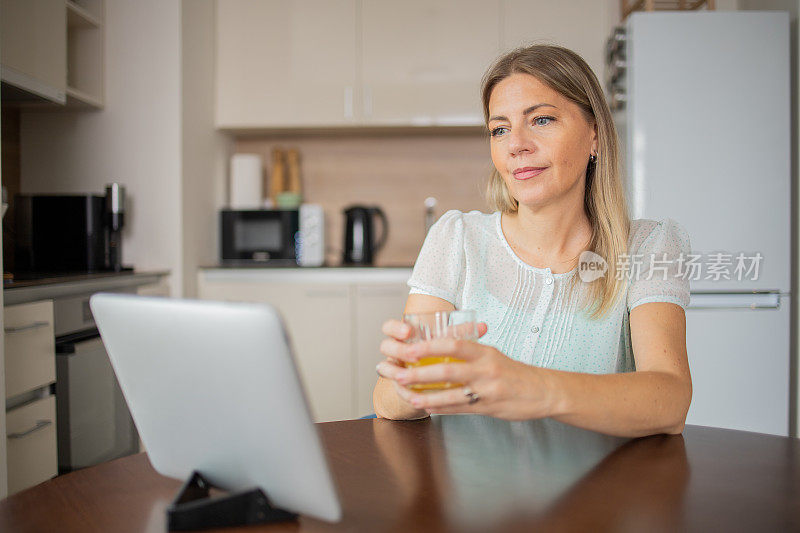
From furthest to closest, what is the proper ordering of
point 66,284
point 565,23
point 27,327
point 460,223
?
1. point 565,23
2. point 66,284
3. point 27,327
4. point 460,223

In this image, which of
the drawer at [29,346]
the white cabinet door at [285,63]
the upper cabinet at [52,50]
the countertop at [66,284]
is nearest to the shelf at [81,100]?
the upper cabinet at [52,50]

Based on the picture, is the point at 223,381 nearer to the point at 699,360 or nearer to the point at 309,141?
the point at 699,360

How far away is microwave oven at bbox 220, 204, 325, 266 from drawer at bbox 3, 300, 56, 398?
124 centimetres

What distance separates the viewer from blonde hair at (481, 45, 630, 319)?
1.31m

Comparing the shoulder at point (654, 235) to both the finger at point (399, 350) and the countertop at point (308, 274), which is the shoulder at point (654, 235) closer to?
the finger at point (399, 350)

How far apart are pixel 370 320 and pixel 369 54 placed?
129 cm

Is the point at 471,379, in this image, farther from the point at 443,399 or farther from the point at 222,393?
the point at 222,393

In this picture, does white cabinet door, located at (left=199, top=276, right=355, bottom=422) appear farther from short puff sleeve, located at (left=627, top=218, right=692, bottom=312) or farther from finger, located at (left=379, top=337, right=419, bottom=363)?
finger, located at (left=379, top=337, right=419, bottom=363)

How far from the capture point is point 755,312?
2.82 metres

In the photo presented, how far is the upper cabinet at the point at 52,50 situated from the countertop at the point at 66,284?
0.62 metres

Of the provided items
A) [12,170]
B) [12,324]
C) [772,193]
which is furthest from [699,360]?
[12,170]

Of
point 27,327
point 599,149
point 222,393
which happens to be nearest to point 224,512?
point 222,393

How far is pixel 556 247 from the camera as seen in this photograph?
4.58 feet

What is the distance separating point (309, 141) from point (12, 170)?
1422 millimetres
